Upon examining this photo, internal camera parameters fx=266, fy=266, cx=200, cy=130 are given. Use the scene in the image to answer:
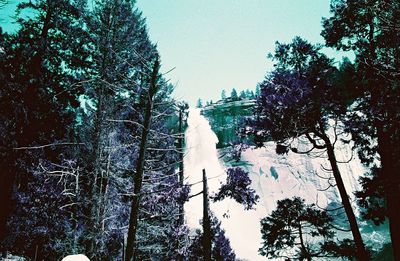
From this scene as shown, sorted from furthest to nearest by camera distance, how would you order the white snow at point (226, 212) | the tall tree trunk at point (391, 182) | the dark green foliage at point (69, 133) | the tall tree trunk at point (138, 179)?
1. the white snow at point (226, 212)
2. the dark green foliage at point (69, 133)
3. the tall tree trunk at point (391, 182)
4. the tall tree trunk at point (138, 179)

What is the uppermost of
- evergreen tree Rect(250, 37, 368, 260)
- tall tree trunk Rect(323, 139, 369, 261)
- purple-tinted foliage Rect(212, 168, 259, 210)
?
evergreen tree Rect(250, 37, 368, 260)

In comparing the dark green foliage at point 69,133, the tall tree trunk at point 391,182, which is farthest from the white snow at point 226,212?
the tall tree trunk at point 391,182

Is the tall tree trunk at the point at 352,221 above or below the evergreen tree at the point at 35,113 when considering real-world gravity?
below

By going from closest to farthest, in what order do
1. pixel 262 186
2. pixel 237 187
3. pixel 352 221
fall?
pixel 352 221
pixel 237 187
pixel 262 186

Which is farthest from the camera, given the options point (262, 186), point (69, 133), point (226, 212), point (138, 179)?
point (262, 186)

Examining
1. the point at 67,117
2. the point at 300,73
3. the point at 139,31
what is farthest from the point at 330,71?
the point at 67,117

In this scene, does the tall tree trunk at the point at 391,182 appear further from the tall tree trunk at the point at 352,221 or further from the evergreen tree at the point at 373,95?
the tall tree trunk at the point at 352,221

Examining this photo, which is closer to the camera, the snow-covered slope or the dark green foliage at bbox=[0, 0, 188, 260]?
the dark green foliage at bbox=[0, 0, 188, 260]

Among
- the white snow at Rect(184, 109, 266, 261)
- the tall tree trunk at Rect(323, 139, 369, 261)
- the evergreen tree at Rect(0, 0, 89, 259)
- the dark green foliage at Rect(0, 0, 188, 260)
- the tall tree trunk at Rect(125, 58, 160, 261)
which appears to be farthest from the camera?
the white snow at Rect(184, 109, 266, 261)

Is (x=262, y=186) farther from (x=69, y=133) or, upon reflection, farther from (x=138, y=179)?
(x=138, y=179)

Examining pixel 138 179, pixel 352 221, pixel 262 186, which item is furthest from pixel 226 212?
pixel 138 179

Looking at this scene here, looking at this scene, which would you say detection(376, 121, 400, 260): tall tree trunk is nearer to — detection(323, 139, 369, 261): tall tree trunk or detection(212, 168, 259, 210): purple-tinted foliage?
detection(323, 139, 369, 261): tall tree trunk

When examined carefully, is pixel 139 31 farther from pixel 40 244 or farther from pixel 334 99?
pixel 40 244

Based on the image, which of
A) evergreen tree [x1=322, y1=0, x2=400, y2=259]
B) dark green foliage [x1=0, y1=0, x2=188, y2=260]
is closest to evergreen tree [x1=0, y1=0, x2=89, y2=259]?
dark green foliage [x1=0, y1=0, x2=188, y2=260]
